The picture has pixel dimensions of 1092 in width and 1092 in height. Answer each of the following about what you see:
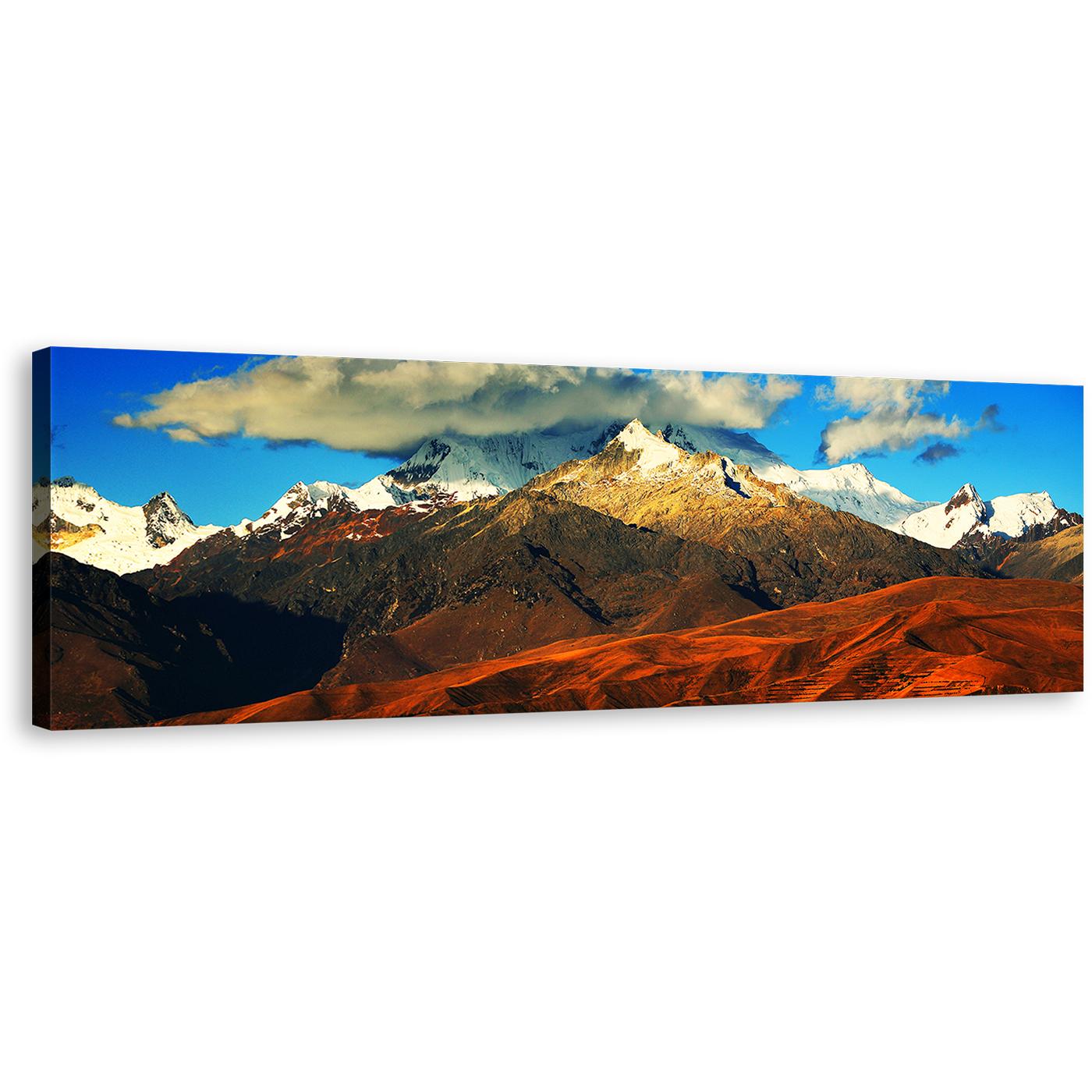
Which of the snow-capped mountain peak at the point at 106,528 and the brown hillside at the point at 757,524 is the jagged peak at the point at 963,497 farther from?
the snow-capped mountain peak at the point at 106,528

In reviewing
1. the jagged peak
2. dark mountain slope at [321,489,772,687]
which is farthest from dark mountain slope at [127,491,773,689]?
the jagged peak

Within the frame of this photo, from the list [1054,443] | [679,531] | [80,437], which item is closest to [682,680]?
[679,531]

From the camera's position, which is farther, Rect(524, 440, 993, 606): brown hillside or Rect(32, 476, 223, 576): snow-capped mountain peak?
Rect(524, 440, 993, 606): brown hillside

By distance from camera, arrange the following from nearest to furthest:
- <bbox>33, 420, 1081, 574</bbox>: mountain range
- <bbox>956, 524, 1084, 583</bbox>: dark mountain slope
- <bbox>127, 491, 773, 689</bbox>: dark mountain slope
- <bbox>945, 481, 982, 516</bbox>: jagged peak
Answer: <bbox>33, 420, 1081, 574</bbox>: mountain range → <bbox>127, 491, 773, 689</bbox>: dark mountain slope → <bbox>945, 481, 982, 516</bbox>: jagged peak → <bbox>956, 524, 1084, 583</bbox>: dark mountain slope

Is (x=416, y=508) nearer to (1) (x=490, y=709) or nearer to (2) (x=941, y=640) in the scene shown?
(1) (x=490, y=709)

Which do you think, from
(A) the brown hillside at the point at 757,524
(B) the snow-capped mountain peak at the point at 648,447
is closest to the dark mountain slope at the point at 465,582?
(A) the brown hillside at the point at 757,524

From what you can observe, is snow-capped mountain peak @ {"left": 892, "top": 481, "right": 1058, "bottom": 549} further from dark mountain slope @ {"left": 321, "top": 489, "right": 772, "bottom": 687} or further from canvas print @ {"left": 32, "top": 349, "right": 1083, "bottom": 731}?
dark mountain slope @ {"left": 321, "top": 489, "right": 772, "bottom": 687}
